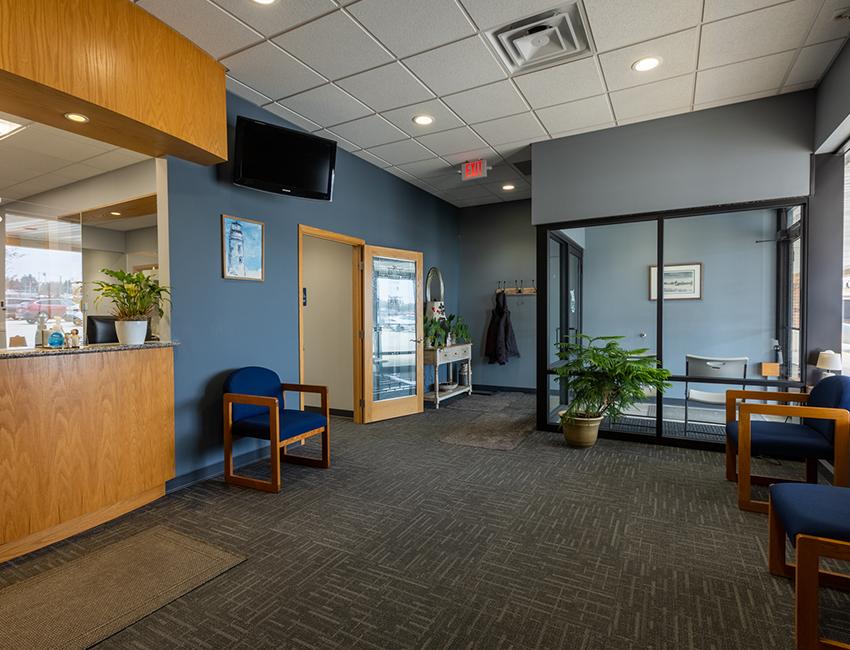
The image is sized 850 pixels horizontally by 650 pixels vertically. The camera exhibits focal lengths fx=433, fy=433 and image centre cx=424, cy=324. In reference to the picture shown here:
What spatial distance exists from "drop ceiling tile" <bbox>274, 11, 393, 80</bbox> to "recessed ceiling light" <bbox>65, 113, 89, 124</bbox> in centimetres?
118

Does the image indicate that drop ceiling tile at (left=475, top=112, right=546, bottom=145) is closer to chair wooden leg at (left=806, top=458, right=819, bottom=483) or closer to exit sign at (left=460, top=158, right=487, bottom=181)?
exit sign at (left=460, top=158, right=487, bottom=181)

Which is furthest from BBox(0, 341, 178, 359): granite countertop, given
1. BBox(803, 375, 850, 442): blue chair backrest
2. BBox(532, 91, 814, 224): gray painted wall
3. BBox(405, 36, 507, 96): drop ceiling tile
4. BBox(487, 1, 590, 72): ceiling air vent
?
BBox(803, 375, 850, 442): blue chair backrest

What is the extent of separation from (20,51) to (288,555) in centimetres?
264

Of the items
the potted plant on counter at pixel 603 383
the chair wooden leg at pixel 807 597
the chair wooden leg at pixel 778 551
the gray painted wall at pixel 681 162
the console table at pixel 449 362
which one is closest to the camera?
the chair wooden leg at pixel 807 597

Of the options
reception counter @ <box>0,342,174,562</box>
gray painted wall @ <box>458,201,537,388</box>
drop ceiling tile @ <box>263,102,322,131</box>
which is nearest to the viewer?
reception counter @ <box>0,342,174,562</box>

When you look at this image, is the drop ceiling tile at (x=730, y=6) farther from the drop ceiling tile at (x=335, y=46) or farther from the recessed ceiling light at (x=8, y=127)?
the recessed ceiling light at (x=8, y=127)

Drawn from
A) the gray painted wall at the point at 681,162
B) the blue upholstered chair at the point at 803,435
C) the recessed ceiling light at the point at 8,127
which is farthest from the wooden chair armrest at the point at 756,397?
the recessed ceiling light at the point at 8,127

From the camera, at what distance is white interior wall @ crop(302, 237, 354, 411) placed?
5.18m

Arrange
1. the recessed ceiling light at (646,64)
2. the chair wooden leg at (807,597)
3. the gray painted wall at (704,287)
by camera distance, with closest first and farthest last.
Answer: the chair wooden leg at (807,597)
the recessed ceiling light at (646,64)
the gray painted wall at (704,287)

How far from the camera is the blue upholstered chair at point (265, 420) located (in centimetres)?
294

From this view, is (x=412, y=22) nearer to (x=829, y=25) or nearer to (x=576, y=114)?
(x=576, y=114)

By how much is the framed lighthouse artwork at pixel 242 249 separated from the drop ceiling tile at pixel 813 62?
4073 mm

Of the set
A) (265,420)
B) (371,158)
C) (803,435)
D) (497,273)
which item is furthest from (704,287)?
(265,420)

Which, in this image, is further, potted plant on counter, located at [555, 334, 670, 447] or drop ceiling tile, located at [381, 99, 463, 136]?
potted plant on counter, located at [555, 334, 670, 447]
